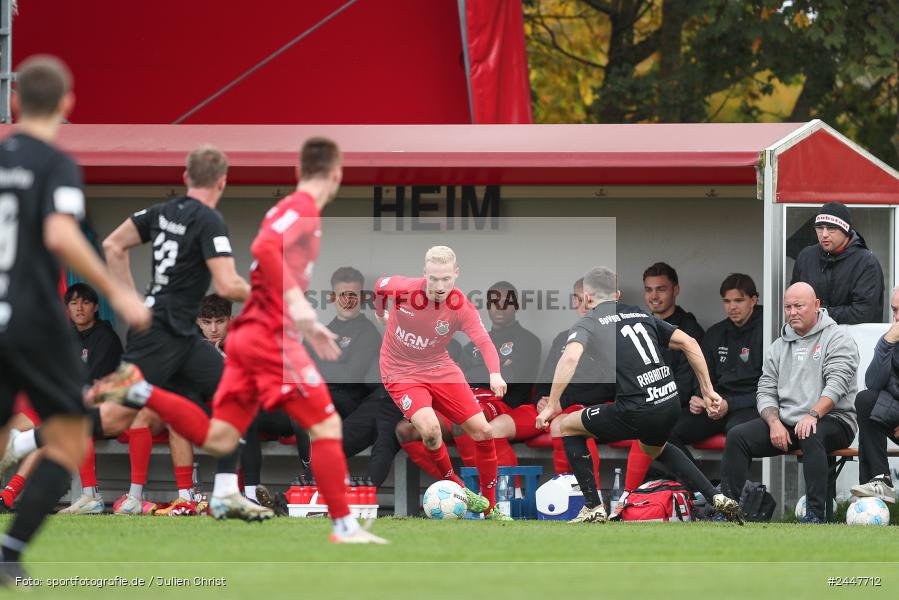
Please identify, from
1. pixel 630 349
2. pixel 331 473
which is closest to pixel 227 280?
pixel 331 473

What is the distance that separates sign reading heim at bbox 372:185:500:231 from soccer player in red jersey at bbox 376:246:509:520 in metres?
1.75

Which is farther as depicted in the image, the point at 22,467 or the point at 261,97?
the point at 261,97

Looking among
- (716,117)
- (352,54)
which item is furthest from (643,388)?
(716,117)

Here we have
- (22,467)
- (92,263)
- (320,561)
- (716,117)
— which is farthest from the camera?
(716,117)

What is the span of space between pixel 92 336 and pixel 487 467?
3.14 m

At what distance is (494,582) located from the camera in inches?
196

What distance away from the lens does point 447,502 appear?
29.7ft

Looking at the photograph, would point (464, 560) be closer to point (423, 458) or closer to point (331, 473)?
point (331, 473)

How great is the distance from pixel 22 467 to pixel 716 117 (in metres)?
11.4

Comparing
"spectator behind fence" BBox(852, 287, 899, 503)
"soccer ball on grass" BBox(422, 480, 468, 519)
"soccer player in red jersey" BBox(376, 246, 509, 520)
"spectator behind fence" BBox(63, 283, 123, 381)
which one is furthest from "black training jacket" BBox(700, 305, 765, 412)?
"spectator behind fence" BBox(63, 283, 123, 381)

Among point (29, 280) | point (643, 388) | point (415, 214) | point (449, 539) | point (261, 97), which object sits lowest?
point (449, 539)

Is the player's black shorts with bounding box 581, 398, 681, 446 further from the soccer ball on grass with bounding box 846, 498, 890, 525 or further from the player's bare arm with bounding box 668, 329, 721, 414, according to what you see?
the soccer ball on grass with bounding box 846, 498, 890, 525

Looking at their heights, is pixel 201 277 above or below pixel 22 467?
above

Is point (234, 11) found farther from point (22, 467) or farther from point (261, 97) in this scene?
point (22, 467)
